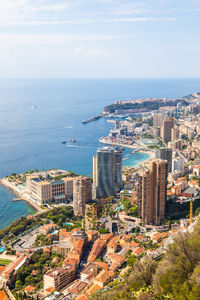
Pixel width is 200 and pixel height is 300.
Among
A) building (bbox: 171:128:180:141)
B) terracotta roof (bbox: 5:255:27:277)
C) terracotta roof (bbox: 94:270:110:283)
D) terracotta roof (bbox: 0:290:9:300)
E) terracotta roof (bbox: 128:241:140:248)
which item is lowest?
terracotta roof (bbox: 0:290:9:300)

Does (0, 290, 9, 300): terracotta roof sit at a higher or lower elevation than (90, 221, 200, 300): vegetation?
lower

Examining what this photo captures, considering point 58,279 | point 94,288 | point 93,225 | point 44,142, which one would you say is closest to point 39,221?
point 93,225

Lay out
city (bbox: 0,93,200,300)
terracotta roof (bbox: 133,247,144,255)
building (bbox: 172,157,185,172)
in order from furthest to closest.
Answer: building (bbox: 172,157,185,172) < terracotta roof (bbox: 133,247,144,255) < city (bbox: 0,93,200,300)

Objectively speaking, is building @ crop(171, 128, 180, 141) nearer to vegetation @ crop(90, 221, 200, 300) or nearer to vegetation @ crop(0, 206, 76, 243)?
vegetation @ crop(0, 206, 76, 243)

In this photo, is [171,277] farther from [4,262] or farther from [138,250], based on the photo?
[4,262]

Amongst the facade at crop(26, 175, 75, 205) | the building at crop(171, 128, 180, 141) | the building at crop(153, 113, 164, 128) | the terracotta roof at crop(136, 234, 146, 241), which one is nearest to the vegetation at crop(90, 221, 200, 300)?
the terracotta roof at crop(136, 234, 146, 241)

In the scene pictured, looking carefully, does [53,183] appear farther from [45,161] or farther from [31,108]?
[31,108]

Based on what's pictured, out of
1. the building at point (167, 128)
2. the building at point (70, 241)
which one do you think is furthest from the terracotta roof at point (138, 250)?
the building at point (167, 128)
